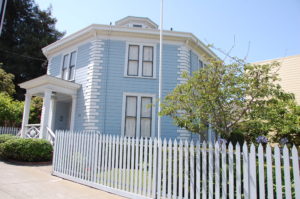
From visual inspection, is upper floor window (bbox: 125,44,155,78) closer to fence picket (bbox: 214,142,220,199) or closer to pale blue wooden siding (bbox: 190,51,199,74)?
pale blue wooden siding (bbox: 190,51,199,74)

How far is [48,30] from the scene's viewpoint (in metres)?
36.1

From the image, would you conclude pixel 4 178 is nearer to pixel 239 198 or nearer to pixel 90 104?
pixel 90 104

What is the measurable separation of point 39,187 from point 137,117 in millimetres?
6504

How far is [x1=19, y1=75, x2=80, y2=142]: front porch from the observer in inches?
464

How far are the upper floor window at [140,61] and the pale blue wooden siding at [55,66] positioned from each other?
5477 mm

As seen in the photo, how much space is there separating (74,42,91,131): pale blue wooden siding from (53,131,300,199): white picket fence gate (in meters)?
4.83

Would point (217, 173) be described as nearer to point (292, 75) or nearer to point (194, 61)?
point (194, 61)

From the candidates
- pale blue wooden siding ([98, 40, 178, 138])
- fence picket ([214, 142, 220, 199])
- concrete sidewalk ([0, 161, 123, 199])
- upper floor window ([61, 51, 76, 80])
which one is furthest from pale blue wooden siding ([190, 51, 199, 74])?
concrete sidewalk ([0, 161, 123, 199])

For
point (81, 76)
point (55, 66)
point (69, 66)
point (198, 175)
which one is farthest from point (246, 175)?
point (55, 66)

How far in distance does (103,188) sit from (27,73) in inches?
1232

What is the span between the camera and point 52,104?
48.3ft

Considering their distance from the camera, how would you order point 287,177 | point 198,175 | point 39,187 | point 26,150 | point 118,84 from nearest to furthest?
point 287,177
point 198,175
point 39,187
point 26,150
point 118,84

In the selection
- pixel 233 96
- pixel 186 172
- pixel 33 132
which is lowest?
pixel 186 172

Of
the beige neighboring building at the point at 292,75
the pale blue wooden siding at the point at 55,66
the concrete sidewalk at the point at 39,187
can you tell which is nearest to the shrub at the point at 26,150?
the concrete sidewalk at the point at 39,187
